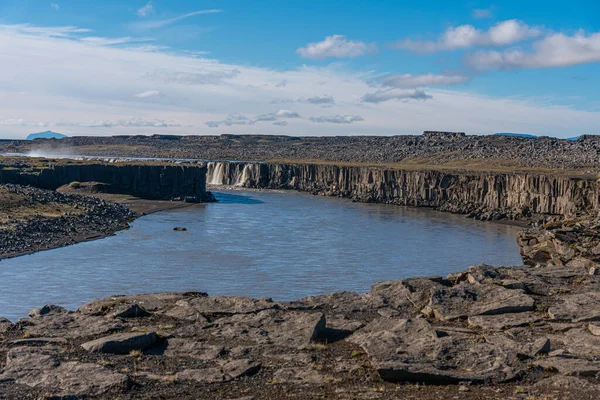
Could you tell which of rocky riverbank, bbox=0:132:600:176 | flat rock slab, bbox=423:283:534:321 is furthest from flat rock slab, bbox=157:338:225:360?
rocky riverbank, bbox=0:132:600:176

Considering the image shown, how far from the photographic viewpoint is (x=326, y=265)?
43.0 m

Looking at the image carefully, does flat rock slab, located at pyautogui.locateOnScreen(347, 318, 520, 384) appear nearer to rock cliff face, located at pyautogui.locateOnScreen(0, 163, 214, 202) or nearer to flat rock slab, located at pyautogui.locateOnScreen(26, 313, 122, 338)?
flat rock slab, located at pyautogui.locateOnScreen(26, 313, 122, 338)

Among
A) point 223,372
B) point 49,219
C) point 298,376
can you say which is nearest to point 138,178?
point 49,219

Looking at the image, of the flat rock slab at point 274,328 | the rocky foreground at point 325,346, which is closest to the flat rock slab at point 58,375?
the rocky foreground at point 325,346

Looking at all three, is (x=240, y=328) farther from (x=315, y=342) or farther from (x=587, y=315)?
(x=587, y=315)

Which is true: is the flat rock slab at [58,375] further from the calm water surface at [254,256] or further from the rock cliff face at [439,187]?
the rock cliff face at [439,187]

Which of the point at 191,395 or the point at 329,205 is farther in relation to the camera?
the point at 329,205

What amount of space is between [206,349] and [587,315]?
10.4 m

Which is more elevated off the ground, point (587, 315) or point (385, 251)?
point (587, 315)

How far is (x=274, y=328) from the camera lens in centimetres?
1802

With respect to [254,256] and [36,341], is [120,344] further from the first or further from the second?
[254,256]

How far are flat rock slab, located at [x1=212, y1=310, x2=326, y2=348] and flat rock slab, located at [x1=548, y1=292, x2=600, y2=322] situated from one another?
669cm

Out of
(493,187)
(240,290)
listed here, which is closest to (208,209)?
(493,187)

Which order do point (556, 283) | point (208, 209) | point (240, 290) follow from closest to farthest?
point (556, 283)
point (240, 290)
point (208, 209)
